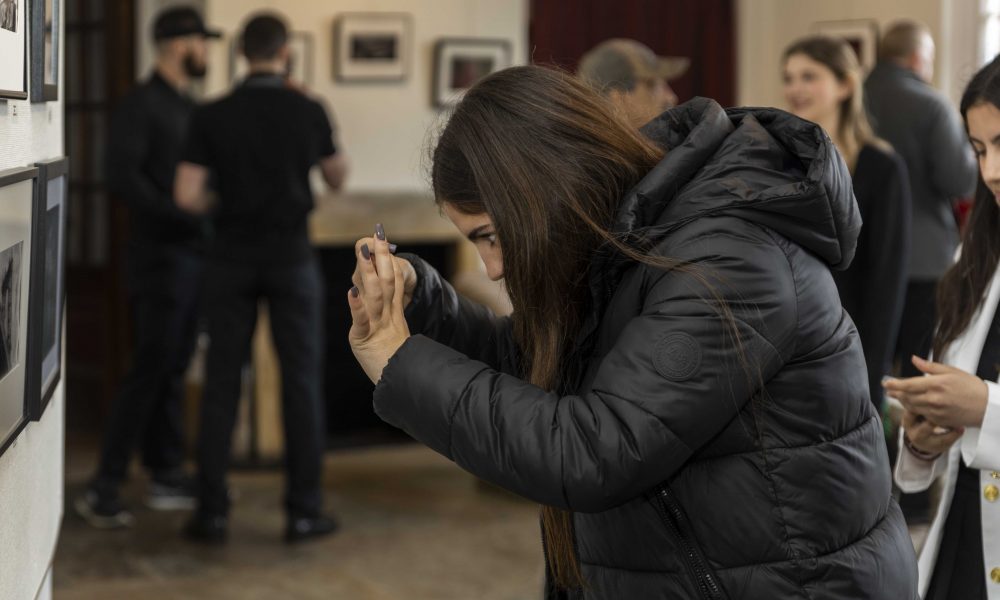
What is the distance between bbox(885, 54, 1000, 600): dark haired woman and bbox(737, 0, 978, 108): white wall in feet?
14.4

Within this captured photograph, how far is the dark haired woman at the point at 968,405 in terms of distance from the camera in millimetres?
1947

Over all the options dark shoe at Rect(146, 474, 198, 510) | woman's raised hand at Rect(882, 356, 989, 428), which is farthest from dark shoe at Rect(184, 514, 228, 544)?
woman's raised hand at Rect(882, 356, 989, 428)

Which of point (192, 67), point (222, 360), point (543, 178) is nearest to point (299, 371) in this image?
point (222, 360)

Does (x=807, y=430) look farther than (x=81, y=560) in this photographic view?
No

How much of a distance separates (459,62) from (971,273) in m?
4.71

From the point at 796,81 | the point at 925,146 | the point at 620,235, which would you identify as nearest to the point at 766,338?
the point at 620,235

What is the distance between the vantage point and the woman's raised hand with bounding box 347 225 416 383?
165 centimetres

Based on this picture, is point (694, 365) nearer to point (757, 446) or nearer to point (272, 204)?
point (757, 446)

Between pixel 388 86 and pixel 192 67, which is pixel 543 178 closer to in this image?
pixel 192 67

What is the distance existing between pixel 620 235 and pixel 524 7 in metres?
5.54

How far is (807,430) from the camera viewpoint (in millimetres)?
1578

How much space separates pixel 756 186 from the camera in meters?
1.56

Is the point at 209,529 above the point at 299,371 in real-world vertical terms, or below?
below

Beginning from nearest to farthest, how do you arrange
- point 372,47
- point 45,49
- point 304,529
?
point 45,49
point 304,529
point 372,47
